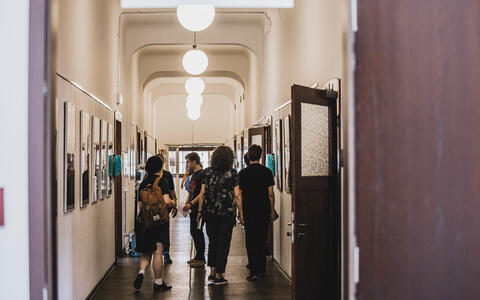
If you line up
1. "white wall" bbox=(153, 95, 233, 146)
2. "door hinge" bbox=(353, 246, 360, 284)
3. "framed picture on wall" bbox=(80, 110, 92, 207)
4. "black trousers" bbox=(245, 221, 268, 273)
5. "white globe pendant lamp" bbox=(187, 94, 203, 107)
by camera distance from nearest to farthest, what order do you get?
1. "door hinge" bbox=(353, 246, 360, 284)
2. "framed picture on wall" bbox=(80, 110, 92, 207)
3. "black trousers" bbox=(245, 221, 268, 273)
4. "white globe pendant lamp" bbox=(187, 94, 203, 107)
5. "white wall" bbox=(153, 95, 233, 146)

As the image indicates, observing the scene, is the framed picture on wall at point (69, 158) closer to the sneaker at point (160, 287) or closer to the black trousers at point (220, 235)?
the sneaker at point (160, 287)

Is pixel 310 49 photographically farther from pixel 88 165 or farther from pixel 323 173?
pixel 88 165

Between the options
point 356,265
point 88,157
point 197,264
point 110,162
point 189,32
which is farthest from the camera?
point 189,32

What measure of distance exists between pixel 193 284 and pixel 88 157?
2.07 m

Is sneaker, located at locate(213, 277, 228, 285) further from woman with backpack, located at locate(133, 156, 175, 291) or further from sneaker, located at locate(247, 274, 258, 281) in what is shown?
woman with backpack, located at locate(133, 156, 175, 291)

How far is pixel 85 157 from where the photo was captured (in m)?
5.54

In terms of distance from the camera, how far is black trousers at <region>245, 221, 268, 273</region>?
22.1 feet

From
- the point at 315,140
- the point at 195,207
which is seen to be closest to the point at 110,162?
the point at 195,207

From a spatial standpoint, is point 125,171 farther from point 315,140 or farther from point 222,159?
point 315,140

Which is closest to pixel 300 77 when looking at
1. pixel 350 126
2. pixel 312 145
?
pixel 312 145

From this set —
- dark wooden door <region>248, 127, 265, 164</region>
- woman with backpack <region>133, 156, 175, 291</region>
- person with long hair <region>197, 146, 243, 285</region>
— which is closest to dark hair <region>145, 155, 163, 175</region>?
woman with backpack <region>133, 156, 175, 291</region>

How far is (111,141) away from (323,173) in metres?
4.03

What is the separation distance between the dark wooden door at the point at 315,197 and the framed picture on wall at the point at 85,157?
2.41 metres

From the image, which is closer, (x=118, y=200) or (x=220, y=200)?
(x=220, y=200)
